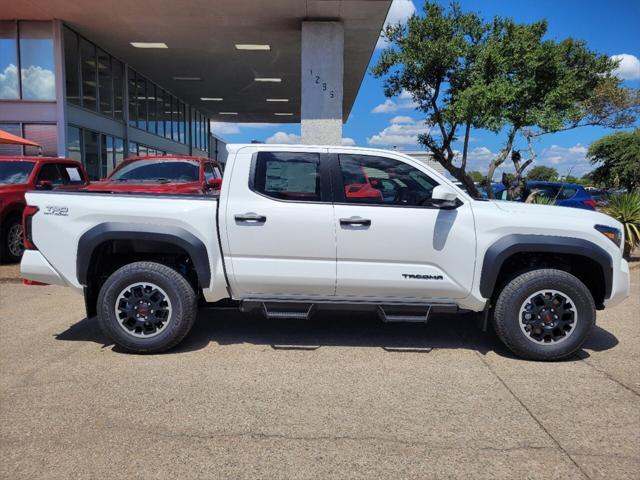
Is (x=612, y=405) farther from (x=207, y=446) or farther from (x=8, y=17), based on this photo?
(x=8, y=17)

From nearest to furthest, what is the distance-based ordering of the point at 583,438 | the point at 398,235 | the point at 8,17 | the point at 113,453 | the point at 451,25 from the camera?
the point at 113,453, the point at 583,438, the point at 398,235, the point at 8,17, the point at 451,25

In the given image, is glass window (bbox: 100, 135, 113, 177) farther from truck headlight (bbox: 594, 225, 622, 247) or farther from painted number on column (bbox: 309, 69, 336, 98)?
truck headlight (bbox: 594, 225, 622, 247)

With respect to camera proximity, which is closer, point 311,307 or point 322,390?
point 322,390

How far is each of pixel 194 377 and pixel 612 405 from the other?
325 cm

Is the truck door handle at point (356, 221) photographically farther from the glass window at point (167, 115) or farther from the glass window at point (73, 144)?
the glass window at point (167, 115)

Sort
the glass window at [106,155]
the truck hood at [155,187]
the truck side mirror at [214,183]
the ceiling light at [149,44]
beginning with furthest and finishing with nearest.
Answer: the glass window at [106,155], the ceiling light at [149,44], the truck side mirror at [214,183], the truck hood at [155,187]

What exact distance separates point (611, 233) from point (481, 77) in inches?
500

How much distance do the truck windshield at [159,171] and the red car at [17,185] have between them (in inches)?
48.1

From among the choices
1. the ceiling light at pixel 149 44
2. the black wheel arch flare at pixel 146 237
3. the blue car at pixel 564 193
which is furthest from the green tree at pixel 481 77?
the black wheel arch flare at pixel 146 237

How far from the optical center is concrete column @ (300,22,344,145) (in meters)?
12.9

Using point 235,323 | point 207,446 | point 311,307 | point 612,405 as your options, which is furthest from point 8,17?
point 612,405

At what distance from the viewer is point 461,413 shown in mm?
3625

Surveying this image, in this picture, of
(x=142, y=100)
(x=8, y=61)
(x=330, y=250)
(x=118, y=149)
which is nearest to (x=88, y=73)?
(x=8, y=61)

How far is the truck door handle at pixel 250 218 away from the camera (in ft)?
14.9
